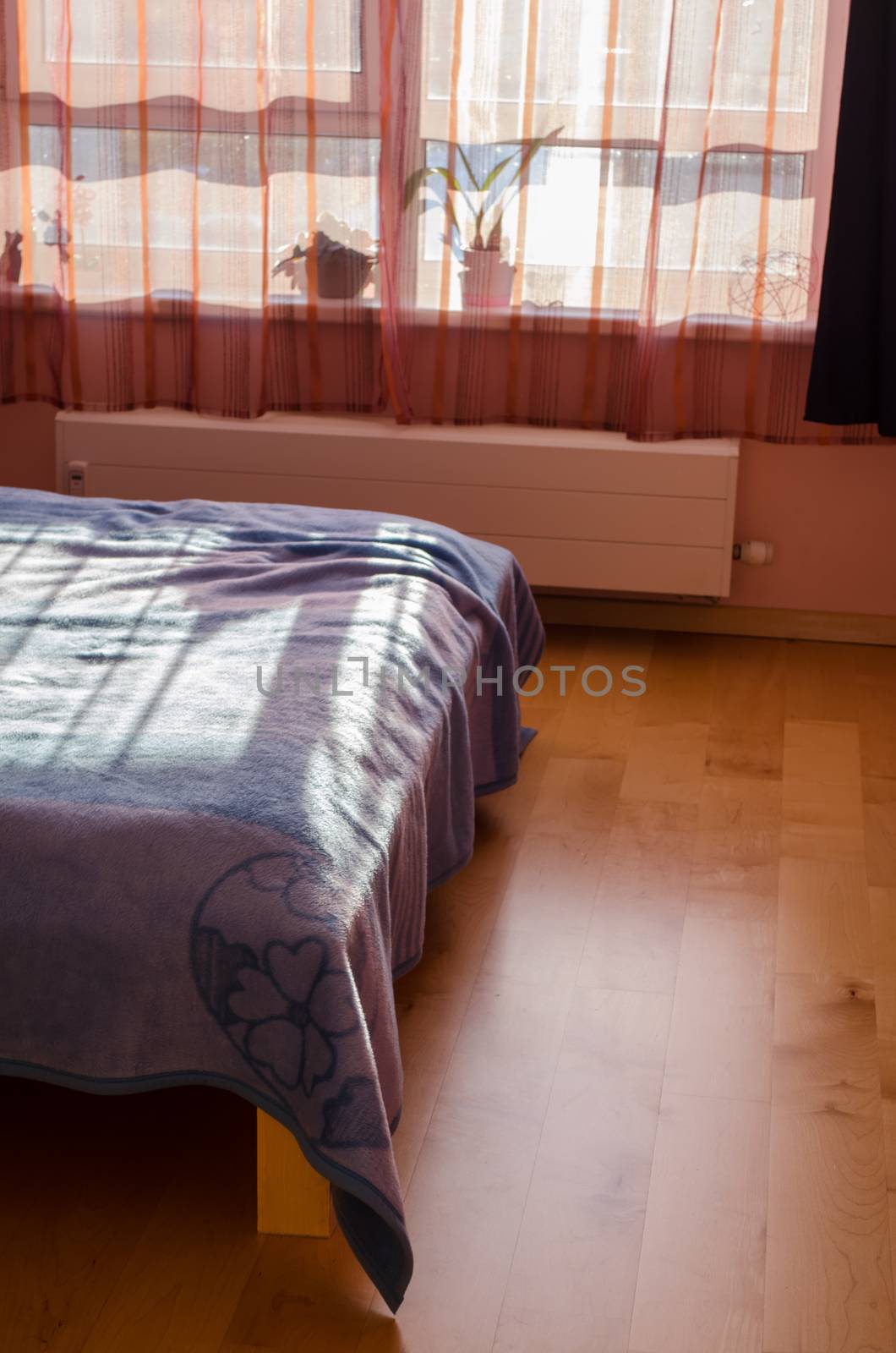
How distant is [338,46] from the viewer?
344 cm

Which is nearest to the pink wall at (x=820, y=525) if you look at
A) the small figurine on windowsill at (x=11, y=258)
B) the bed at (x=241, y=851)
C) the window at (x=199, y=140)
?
the window at (x=199, y=140)

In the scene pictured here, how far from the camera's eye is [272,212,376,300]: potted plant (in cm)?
357

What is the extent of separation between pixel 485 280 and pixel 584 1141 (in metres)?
2.39

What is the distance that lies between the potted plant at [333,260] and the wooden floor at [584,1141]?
1.56 metres

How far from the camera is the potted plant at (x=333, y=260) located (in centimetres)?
357

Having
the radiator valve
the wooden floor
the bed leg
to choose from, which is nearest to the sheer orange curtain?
the radiator valve

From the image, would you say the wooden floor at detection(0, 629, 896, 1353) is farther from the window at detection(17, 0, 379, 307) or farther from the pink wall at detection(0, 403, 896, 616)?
the window at detection(17, 0, 379, 307)

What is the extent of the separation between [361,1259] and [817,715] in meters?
2.09

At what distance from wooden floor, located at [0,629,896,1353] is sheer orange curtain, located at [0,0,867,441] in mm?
1374

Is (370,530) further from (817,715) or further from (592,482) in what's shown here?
(817,715)

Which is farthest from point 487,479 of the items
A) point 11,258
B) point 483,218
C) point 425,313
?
point 11,258

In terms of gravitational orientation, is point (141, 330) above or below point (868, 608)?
above

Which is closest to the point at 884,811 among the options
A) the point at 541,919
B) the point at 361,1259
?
the point at 541,919

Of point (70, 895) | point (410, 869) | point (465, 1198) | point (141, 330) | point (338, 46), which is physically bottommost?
point (465, 1198)
